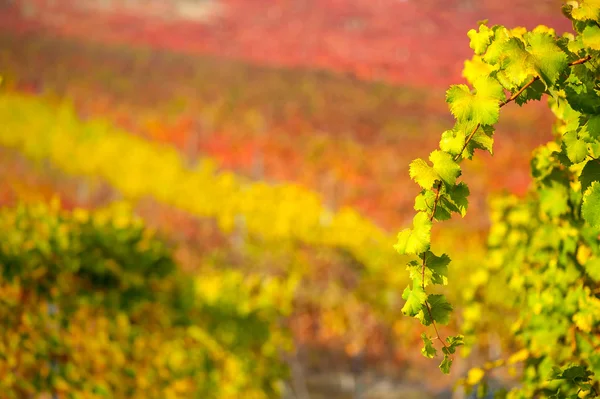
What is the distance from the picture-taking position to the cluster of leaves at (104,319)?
2461mm

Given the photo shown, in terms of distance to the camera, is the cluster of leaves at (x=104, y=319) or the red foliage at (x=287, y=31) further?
the red foliage at (x=287, y=31)

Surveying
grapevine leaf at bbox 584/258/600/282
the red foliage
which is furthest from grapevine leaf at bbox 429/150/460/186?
the red foliage

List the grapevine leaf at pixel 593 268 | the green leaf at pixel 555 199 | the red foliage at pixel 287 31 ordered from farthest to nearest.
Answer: the red foliage at pixel 287 31, the green leaf at pixel 555 199, the grapevine leaf at pixel 593 268

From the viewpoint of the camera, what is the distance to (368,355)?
659cm

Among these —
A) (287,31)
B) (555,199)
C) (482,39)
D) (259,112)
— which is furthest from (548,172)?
(287,31)

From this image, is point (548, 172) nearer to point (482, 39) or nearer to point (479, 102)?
point (482, 39)

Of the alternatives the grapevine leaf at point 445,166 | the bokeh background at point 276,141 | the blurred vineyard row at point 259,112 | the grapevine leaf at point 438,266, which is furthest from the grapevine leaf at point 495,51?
the blurred vineyard row at point 259,112

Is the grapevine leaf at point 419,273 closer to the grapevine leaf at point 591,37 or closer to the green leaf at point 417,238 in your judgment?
the green leaf at point 417,238

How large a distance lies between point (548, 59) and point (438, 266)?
0.30 m

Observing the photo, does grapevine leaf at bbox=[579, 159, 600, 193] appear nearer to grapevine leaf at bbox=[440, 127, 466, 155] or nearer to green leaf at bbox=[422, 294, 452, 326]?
grapevine leaf at bbox=[440, 127, 466, 155]

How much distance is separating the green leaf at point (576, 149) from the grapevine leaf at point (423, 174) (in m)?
0.16

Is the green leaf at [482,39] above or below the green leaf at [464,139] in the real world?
above

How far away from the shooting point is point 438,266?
0.88m

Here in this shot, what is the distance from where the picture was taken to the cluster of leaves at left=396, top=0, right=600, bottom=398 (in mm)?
732
